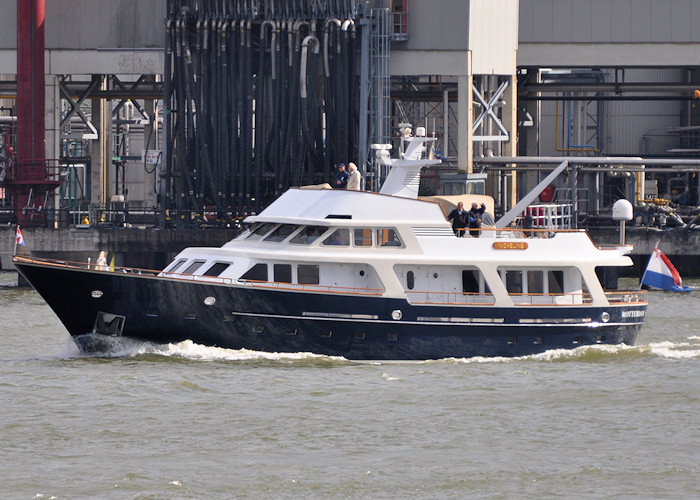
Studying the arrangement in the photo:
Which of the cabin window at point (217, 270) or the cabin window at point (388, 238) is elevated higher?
the cabin window at point (388, 238)

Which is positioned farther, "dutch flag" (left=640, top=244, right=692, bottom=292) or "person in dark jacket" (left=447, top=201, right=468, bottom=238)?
"dutch flag" (left=640, top=244, right=692, bottom=292)

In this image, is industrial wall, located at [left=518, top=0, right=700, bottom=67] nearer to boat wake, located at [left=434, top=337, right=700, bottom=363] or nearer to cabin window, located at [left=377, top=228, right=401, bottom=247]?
boat wake, located at [left=434, top=337, right=700, bottom=363]

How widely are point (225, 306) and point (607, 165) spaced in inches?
1133

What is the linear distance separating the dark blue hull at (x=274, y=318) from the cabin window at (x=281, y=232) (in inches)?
66.7

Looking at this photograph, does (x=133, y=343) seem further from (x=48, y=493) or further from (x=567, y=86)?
(x=567, y=86)

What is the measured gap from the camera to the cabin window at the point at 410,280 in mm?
27547

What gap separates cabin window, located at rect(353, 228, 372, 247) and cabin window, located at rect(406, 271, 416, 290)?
3.33ft

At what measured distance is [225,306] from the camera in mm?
26625

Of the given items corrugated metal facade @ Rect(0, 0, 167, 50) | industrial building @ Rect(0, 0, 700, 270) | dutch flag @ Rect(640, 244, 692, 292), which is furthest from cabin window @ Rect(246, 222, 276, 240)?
corrugated metal facade @ Rect(0, 0, 167, 50)

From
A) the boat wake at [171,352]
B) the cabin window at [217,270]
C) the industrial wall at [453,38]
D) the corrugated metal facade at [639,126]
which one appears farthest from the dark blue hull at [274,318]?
the corrugated metal facade at [639,126]

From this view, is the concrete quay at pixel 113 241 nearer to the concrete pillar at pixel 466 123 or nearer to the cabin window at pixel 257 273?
the concrete pillar at pixel 466 123

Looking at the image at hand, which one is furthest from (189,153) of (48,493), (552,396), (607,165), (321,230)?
(48,493)

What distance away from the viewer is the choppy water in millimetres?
18719

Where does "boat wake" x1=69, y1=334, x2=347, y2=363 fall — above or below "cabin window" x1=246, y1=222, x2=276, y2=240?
below
